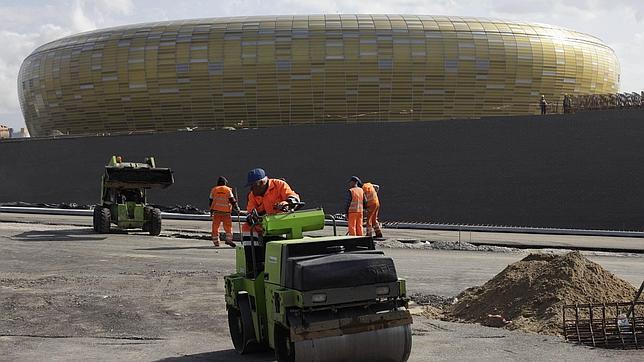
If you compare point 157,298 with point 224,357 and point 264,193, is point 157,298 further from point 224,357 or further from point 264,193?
point 264,193

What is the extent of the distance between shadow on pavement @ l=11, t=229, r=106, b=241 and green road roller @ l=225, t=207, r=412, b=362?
1356cm

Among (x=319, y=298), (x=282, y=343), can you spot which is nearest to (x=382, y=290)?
(x=319, y=298)

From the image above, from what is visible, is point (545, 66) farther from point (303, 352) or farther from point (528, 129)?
point (303, 352)

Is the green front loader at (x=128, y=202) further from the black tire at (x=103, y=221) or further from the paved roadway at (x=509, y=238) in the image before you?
the paved roadway at (x=509, y=238)

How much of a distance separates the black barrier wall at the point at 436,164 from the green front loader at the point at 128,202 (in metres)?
11.5

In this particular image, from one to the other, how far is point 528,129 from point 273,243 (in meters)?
24.1

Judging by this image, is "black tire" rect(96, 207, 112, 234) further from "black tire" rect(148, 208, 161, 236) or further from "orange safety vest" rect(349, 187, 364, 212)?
"orange safety vest" rect(349, 187, 364, 212)

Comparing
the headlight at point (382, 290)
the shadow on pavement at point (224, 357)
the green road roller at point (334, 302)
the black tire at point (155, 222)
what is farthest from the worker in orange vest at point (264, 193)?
the black tire at point (155, 222)

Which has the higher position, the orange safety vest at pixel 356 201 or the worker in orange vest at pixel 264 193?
the worker in orange vest at pixel 264 193

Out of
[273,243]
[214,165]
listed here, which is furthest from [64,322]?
[214,165]

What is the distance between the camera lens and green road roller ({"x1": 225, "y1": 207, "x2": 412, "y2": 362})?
653cm

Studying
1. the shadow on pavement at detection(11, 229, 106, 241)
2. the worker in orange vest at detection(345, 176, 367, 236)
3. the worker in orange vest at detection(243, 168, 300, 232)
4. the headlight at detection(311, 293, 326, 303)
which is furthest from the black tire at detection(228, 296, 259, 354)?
the shadow on pavement at detection(11, 229, 106, 241)

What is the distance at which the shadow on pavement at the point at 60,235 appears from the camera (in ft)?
64.4

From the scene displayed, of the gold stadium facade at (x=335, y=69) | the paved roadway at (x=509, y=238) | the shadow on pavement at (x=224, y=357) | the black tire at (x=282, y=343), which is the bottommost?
the paved roadway at (x=509, y=238)
